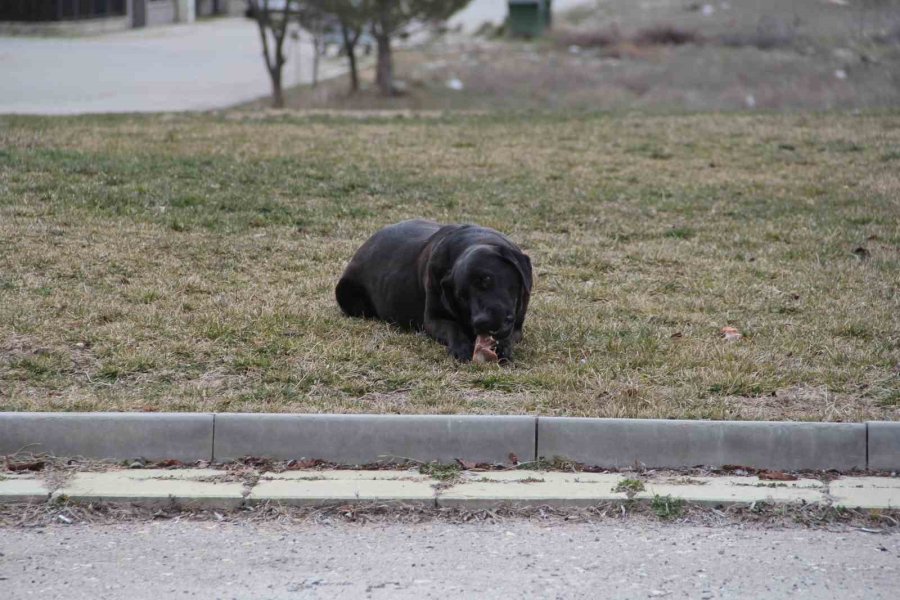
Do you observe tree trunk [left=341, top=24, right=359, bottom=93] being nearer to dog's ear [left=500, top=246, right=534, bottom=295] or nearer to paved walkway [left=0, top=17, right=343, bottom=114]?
paved walkway [left=0, top=17, right=343, bottom=114]

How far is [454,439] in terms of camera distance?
5391 millimetres

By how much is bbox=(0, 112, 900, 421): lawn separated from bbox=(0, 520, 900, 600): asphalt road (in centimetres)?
107

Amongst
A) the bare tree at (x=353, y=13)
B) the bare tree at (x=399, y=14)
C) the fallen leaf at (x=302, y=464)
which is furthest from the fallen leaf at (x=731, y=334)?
the bare tree at (x=399, y=14)

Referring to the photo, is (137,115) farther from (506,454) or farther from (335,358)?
(506,454)

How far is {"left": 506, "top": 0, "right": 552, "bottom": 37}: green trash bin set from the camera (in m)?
38.3

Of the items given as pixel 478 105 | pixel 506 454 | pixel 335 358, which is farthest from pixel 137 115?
pixel 506 454

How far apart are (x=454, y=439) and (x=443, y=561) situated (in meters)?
1.06

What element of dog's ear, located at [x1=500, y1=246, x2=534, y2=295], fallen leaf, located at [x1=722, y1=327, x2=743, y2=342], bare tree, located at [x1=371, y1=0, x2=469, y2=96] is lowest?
fallen leaf, located at [x1=722, y1=327, x2=743, y2=342]

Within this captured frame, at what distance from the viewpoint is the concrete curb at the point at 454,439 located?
5.35m

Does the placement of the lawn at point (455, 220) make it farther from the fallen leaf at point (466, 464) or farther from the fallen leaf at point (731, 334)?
the fallen leaf at point (466, 464)

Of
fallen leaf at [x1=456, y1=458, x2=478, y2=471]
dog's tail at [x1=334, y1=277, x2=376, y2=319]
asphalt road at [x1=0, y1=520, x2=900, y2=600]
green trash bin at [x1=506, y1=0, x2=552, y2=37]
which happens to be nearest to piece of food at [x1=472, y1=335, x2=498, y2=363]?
fallen leaf at [x1=456, y1=458, x2=478, y2=471]

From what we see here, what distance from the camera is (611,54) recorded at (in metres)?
32.5

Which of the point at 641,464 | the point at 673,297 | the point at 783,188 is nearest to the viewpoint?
the point at 641,464

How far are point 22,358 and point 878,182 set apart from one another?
829 centimetres
